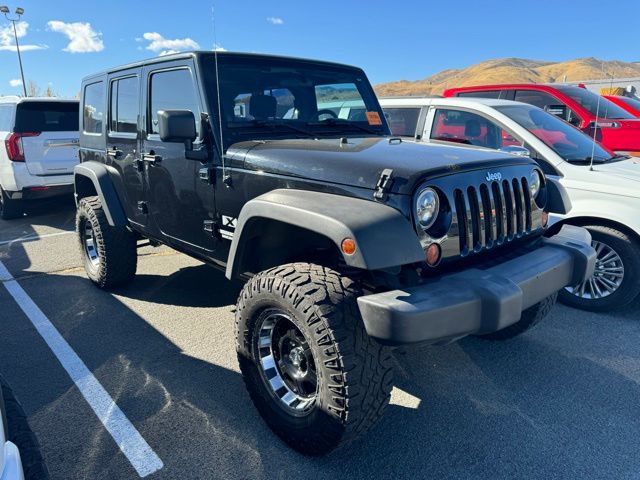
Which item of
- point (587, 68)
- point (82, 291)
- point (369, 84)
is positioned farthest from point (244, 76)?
point (587, 68)

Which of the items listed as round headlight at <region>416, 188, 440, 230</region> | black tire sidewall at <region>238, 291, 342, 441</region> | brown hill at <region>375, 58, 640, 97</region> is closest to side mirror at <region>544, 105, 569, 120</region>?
round headlight at <region>416, 188, 440, 230</region>

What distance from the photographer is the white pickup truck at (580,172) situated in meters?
3.91

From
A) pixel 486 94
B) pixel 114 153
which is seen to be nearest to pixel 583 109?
pixel 486 94

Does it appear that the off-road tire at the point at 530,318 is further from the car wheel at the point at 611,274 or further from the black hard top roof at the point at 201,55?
the black hard top roof at the point at 201,55

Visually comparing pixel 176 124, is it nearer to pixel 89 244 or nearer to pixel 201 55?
pixel 201 55

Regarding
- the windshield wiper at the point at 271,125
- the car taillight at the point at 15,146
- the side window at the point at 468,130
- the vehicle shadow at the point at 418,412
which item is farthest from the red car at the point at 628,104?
the car taillight at the point at 15,146

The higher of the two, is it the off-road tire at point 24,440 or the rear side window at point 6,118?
the rear side window at point 6,118

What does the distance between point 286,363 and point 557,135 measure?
11.4 feet

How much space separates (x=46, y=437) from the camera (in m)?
2.56

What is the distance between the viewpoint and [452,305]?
2.01 m

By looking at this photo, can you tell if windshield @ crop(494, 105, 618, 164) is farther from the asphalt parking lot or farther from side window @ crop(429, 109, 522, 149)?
the asphalt parking lot

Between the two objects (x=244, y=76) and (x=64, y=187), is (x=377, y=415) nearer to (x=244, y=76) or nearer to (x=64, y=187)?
(x=244, y=76)

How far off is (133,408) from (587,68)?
8906 centimetres

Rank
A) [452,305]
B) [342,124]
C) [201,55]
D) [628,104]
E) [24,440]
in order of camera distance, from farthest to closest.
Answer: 1. [628,104]
2. [342,124]
3. [201,55]
4. [452,305]
5. [24,440]
